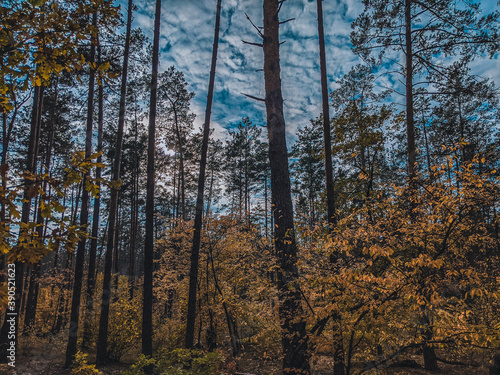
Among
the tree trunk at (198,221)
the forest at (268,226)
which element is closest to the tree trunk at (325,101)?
the forest at (268,226)

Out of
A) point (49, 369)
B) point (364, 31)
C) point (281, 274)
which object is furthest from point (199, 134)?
point (281, 274)

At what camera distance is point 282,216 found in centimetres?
453

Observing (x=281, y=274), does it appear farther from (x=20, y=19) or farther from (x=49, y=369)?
(x=49, y=369)

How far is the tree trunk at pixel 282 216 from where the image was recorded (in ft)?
12.9

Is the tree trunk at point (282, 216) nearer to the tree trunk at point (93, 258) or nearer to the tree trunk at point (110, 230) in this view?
the tree trunk at point (110, 230)

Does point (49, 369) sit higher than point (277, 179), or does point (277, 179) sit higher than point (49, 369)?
point (277, 179)

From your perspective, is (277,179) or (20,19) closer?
(20,19)

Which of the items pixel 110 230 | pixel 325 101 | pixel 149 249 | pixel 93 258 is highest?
pixel 325 101

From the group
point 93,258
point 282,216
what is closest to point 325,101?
point 282,216

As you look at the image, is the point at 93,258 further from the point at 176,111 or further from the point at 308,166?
the point at 308,166

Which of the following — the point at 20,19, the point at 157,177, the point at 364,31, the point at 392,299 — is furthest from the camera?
the point at 157,177

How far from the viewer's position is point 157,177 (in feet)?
63.4

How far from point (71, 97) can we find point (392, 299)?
15.1m

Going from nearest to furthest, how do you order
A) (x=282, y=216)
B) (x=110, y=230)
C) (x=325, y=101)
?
1. (x=282, y=216)
2. (x=325, y=101)
3. (x=110, y=230)
